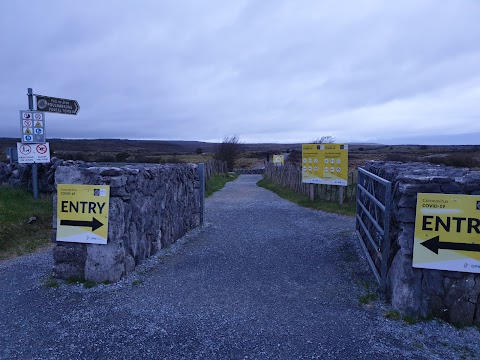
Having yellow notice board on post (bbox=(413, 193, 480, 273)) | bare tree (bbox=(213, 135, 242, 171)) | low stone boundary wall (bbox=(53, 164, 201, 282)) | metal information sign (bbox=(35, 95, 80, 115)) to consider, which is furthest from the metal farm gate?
bare tree (bbox=(213, 135, 242, 171))

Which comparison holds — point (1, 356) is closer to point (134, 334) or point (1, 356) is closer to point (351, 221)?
point (134, 334)

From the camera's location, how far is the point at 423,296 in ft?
13.2

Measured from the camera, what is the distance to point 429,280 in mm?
4027

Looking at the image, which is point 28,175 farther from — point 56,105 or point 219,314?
point 219,314

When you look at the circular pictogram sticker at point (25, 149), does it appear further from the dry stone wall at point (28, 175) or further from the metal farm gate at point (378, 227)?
the metal farm gate at point (378, 227)

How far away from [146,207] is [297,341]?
354cm

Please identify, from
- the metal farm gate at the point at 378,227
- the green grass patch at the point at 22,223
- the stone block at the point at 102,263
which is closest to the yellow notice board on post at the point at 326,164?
the metal farm gate at the point at 378,227

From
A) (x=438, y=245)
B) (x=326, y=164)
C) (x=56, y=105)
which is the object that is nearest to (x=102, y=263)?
(x=438, y=245)

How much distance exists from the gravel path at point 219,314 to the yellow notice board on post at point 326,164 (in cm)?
569

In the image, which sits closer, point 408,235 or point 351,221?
point 408,235

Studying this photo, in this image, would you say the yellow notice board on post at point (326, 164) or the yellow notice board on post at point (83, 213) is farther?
the yellow notice board on post at point (326, 164)

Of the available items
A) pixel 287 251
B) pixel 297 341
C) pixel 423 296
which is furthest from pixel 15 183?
pixel 423 296

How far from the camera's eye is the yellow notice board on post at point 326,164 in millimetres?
12267

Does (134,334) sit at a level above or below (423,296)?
below
